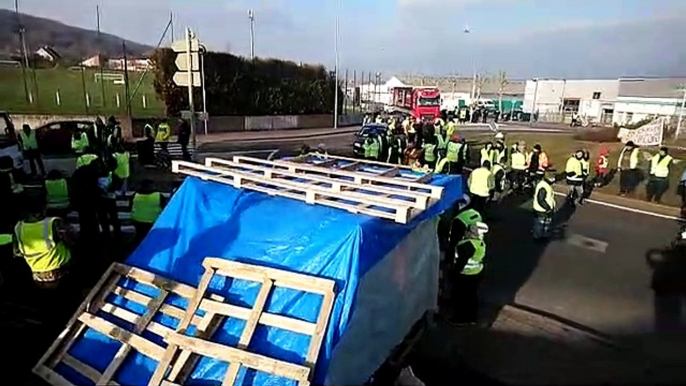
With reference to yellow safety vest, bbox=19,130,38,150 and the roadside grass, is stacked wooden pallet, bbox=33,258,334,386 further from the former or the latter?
the roadside grass

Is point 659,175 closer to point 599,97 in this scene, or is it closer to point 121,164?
point 121,164

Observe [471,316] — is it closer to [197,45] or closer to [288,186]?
[288,186]

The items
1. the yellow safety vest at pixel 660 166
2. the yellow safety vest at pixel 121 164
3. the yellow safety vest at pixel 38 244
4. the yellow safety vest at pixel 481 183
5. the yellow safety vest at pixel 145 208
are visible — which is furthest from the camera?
the yellow safety vest at pixel 660 166

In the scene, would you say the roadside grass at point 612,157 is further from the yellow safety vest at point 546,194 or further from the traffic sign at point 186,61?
the traffic sign at point 186,61

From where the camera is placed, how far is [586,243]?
11070 millimetres

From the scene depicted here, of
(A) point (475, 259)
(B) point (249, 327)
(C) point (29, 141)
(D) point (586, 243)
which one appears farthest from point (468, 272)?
(C) point (29, 141)

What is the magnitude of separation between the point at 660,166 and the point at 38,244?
14.8 m

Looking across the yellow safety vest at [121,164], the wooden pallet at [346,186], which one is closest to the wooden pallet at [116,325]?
the wooden pallet at [346,186]

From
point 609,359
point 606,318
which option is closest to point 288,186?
point 609,359

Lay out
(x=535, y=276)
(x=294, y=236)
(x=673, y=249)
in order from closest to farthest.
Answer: (x=294, y=236)
(x=535, y=276)
(x=673, y=249)

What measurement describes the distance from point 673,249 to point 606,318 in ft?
15.4

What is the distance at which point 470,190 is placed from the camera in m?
11.3

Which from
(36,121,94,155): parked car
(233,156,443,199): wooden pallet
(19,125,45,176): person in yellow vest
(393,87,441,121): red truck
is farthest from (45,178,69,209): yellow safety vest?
(393,87,441,121): red truck

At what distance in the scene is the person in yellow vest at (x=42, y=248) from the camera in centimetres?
588
